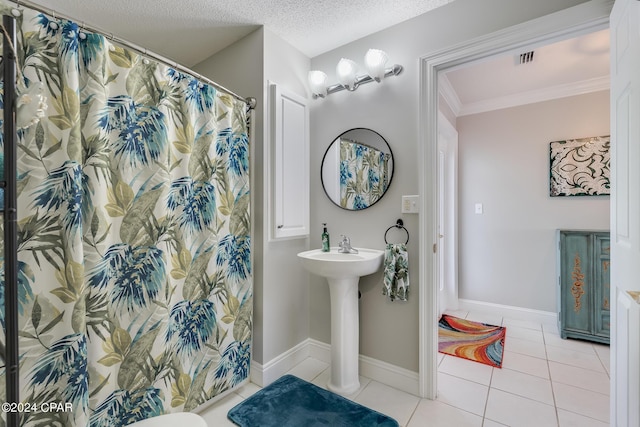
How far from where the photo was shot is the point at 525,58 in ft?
7.92

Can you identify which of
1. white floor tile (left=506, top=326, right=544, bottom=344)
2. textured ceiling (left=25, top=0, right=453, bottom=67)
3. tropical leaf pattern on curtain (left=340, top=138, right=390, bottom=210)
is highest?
textured ceiling (left=25, top=0, right=453, bottom=67)

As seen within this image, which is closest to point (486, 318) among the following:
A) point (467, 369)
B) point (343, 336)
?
point (467, 369)

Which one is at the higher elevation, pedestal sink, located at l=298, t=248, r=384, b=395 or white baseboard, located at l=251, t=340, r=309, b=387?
pedestal sink, located at l=298, t=248, r=384, b=395

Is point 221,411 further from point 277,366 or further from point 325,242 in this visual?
point 325,242

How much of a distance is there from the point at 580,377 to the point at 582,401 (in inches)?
13.2

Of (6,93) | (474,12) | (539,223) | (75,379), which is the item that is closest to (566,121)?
(539,223)

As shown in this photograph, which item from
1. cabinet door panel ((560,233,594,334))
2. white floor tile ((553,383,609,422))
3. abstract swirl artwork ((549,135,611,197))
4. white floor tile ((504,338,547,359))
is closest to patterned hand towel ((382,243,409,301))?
white floor tile ((553,383,609,422))

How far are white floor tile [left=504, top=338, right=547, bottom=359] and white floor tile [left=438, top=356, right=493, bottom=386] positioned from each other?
0.49 m

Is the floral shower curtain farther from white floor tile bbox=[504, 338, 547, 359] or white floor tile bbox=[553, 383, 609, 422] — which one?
white floor tile bbox=[504, 338, 547, 359]

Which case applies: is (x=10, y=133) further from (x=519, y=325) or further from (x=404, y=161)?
(x=519, y=325)

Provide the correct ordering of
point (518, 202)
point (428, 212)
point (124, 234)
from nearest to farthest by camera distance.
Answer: point (124, 234)
point (428, 212)
point (518, 202)

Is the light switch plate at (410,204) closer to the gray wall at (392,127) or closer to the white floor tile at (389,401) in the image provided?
the gray wall at (392,127)

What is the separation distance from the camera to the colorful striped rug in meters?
2.37

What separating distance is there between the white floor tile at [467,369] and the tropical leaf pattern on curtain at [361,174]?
137 centimetres
